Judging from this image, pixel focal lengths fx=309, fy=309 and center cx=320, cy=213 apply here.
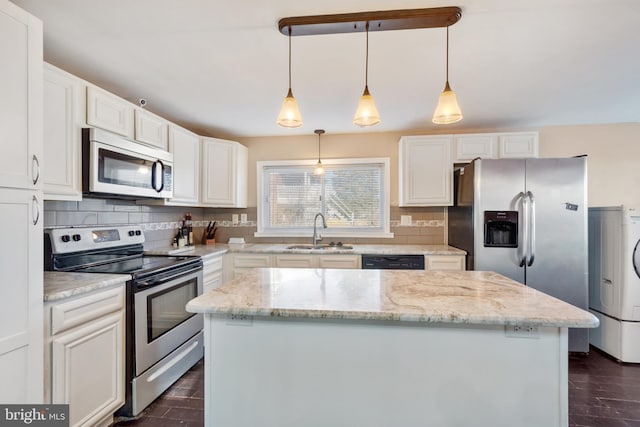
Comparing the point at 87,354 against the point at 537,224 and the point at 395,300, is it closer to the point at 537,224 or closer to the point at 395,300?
the point at 395,300

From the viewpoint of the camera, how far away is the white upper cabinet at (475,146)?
129 inches

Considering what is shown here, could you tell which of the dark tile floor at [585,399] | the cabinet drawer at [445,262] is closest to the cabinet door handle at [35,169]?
the dark tile floor at [585,399]

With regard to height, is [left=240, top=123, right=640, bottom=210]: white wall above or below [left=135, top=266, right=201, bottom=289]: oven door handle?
above

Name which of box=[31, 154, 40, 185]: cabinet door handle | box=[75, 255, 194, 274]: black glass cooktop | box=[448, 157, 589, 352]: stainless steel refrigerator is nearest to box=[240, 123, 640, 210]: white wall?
box=[448, 157, 589, 352]: stainless steel refrigerator

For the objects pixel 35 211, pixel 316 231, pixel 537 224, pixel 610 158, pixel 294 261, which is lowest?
pixel 294 261

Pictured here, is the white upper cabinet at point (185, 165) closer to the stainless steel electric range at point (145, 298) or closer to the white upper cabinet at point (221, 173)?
the white upper cabinet at point (221, 173)

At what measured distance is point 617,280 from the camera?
2711mm

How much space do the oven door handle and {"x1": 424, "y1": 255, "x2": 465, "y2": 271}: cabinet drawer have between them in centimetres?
220

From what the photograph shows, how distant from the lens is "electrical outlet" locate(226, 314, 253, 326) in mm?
1363

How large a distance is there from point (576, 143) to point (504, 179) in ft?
4.84

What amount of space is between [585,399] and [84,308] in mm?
3192

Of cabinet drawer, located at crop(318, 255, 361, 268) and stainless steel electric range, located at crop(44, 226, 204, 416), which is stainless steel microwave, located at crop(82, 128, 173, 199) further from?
cabinet drawer, located at crop(318, 255, 361, 268)

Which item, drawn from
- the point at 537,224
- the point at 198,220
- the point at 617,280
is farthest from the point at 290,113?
the point at 617,280

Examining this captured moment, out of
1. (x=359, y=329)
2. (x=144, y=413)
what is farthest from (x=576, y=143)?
(x=144, y=413)
